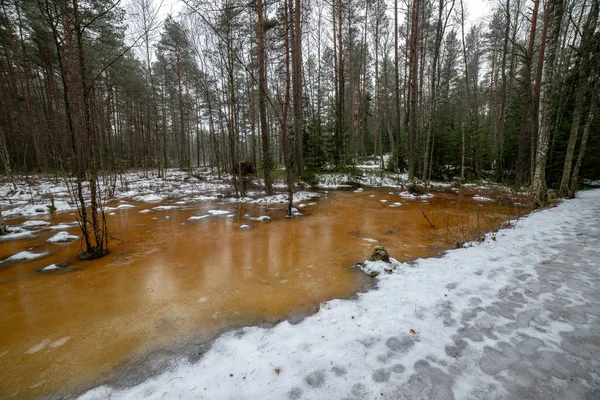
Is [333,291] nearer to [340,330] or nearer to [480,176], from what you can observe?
[340,330]

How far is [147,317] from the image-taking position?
119 inches

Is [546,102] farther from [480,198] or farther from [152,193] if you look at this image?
[152,193]

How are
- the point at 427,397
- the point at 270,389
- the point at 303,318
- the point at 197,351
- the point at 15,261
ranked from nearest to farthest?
the point at 427,397 < the point at 270,389 < the point at 197,351 < the point at 303,318 < the point at 15,261

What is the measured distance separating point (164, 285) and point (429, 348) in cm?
377

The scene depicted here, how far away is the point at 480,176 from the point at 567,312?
15211 millimetres

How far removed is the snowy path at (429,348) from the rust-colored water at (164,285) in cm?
52

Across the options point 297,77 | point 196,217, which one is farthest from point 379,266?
point 297,77

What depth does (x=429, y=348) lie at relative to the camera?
2223 mm

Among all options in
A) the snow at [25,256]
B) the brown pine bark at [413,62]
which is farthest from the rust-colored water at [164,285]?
the brown pine bark at [413,62]

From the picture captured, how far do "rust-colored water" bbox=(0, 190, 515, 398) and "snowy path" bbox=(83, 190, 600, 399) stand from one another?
1.69 feet

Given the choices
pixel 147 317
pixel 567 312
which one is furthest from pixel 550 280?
pixel 147 317

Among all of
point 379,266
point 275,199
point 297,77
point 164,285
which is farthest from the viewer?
point 297,77

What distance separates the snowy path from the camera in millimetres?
1825

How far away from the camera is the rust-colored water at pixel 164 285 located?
95.5 inches
